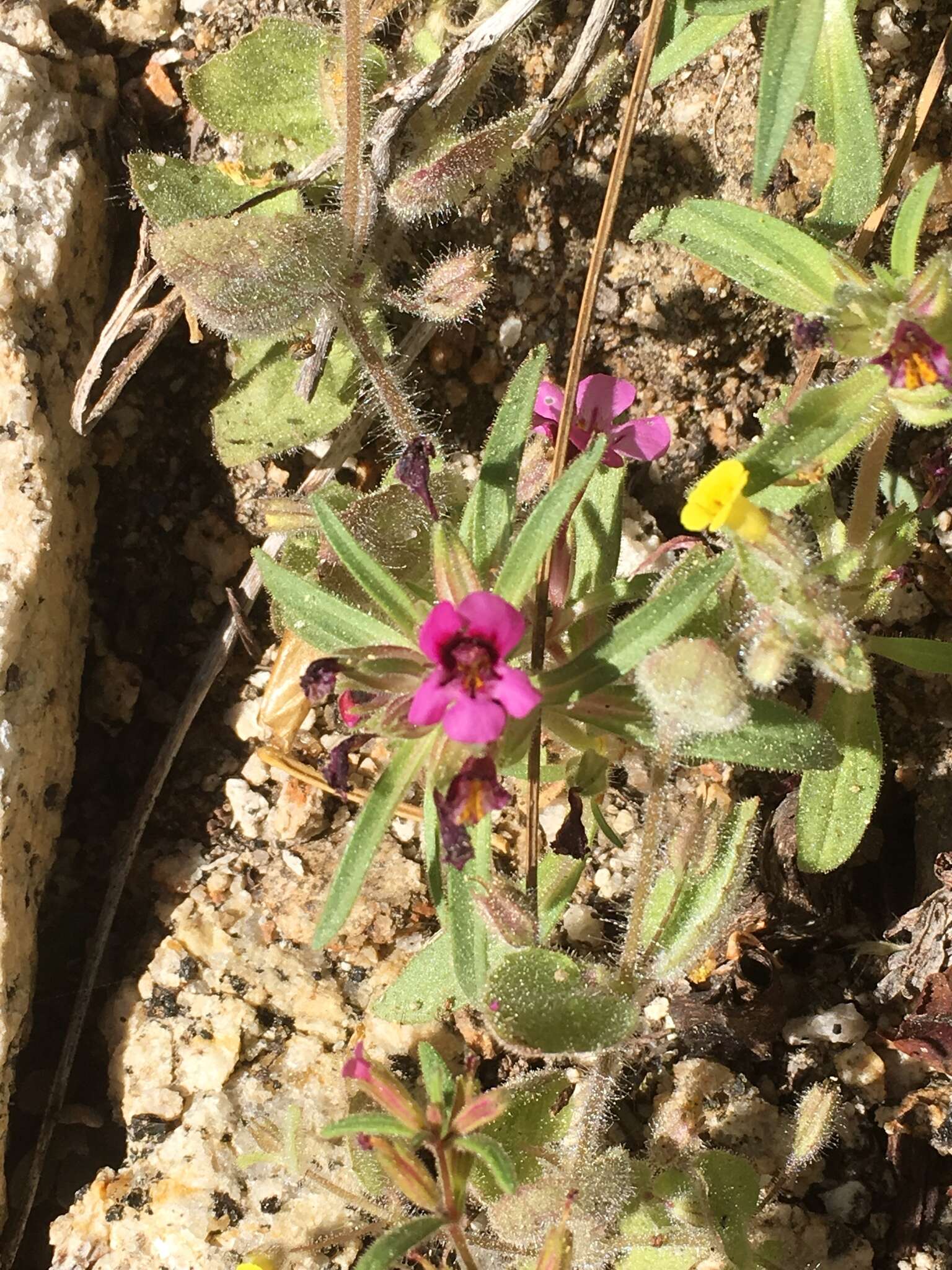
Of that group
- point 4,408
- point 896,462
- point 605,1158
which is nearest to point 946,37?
point 896,462

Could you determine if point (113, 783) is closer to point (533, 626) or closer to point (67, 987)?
point (67, 987)

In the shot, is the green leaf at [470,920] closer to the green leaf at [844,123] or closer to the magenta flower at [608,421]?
the magenta flower at [608,421]

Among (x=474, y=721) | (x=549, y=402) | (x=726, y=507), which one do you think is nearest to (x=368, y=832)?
(x=474, y=721)

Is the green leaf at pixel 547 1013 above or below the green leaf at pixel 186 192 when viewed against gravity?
below

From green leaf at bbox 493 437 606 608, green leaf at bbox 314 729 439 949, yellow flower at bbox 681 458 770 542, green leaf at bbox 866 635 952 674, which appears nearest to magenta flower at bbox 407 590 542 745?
green leaf at bbox 493 437 606 608

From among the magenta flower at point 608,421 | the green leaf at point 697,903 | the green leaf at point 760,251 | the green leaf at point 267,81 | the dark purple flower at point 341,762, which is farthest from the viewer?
the green leaf at point 267,81

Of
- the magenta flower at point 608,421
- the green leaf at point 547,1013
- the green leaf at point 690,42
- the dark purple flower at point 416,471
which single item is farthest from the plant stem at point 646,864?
the green leaf at point 690,42
